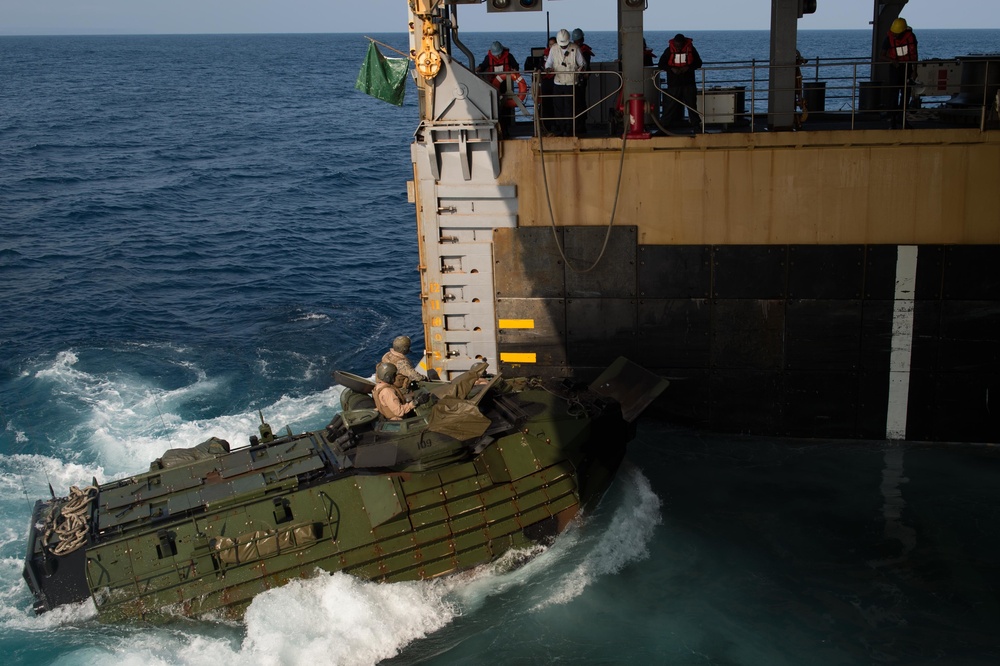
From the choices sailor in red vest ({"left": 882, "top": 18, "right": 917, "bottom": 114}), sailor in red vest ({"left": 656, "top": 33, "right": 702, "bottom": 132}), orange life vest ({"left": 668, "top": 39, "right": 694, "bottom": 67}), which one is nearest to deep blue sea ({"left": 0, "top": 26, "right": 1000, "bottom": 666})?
sailor in red vest ({"left": 656, "top": 33, "right": 702, "bottom": 132})

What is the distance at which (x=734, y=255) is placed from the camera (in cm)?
1468

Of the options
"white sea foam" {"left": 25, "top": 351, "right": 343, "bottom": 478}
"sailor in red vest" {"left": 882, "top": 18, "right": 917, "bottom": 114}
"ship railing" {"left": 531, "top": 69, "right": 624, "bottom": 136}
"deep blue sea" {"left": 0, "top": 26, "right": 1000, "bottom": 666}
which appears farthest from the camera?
"white sea foam" {"left": 25, "top": 351, "right": 343, "bottom": 478}

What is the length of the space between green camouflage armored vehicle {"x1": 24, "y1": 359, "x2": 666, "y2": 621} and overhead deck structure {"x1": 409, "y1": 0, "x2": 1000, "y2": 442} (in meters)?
2.23

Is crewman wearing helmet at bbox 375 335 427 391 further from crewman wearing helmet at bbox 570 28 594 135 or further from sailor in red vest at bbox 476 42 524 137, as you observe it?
crewman wearing helmet at bbox 570 28 594 135

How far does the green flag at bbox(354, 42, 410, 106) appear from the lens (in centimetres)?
1527

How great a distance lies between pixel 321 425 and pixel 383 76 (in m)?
5.99

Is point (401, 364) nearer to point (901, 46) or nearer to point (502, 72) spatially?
point (502, 72)

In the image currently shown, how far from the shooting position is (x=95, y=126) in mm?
51031

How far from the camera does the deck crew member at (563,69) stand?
15602 mm

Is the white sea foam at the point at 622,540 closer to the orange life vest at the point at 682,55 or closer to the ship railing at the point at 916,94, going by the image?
the ship railing at the point at 916,94

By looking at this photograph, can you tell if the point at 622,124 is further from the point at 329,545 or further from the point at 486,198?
the point at 329,545

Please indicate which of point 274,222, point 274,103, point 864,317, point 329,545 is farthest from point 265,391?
point 274,103

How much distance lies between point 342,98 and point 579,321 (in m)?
57.5

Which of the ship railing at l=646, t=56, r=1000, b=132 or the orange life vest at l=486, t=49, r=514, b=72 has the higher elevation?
the orange life vest at l=486, t=49, r=514, b=72
